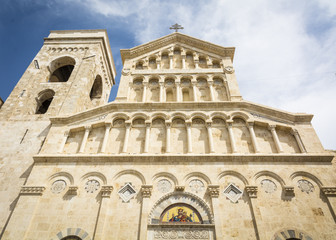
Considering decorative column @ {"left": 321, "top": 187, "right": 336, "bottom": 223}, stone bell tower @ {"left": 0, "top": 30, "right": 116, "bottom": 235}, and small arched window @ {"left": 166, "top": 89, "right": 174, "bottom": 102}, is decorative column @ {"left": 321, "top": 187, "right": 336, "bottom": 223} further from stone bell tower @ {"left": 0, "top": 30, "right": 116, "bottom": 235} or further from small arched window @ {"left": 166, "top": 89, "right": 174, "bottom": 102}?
stone bell tower @ {"left": 0, "top": 30, "right": 116, "bottom": 235}

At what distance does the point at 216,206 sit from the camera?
30.7 ft

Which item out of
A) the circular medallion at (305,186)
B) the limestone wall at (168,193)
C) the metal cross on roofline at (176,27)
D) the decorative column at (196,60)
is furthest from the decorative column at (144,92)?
the circular medallion at (305,186)

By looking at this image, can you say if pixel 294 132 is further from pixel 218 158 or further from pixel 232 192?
pixel 232 192

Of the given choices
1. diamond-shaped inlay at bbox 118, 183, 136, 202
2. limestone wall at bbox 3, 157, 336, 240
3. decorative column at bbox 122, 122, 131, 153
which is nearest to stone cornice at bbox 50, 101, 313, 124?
decorative column at bbox 122, 122, 131, 153

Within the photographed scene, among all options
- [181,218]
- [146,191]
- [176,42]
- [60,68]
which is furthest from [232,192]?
[60,68]

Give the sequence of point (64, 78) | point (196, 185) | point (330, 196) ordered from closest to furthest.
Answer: point (330, 196) → point (196, 185) → point (64, 78)

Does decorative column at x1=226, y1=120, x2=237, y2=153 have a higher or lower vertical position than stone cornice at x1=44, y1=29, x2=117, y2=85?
lower

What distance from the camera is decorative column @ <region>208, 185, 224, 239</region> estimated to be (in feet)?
28.4

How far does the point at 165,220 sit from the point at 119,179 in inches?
108

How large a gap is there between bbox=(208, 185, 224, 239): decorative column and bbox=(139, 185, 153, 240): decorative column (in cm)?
258

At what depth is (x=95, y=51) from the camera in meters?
20.3

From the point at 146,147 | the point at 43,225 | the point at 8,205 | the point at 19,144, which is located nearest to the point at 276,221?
the point at 146,147

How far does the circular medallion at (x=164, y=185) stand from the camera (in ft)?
32.6

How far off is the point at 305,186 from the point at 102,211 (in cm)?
859
